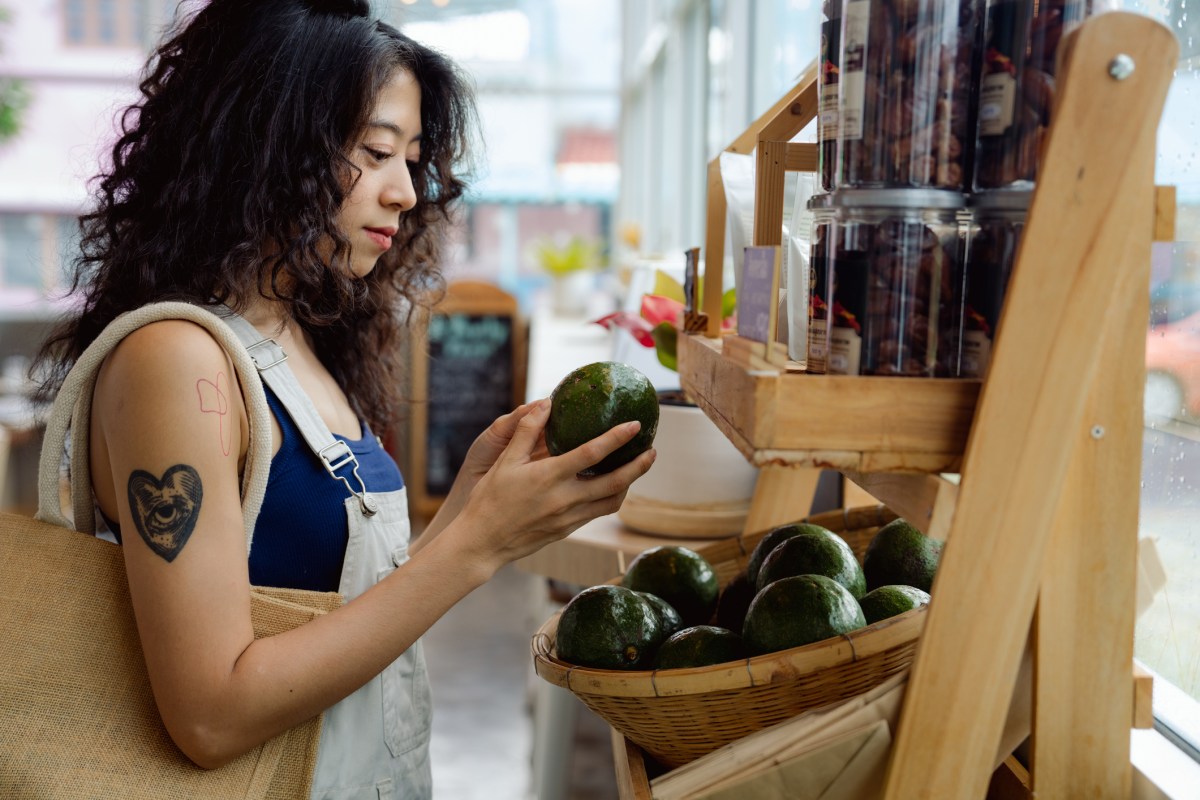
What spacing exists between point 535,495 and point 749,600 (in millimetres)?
282

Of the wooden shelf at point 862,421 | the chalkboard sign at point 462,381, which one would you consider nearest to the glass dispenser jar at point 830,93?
the wooden shelf at point 862,421

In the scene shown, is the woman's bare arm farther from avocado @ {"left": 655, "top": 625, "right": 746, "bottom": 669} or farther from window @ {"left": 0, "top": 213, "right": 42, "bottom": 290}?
window @ {"left": 0, "top": 213, "right": 42, "bottom": 290}

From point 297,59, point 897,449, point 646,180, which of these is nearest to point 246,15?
point 297,59

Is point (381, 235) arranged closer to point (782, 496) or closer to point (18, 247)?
point (782, 496)

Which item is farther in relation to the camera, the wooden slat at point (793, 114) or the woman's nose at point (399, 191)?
the woman's nose at point (399, 191)

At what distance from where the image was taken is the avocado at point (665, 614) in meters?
1.02

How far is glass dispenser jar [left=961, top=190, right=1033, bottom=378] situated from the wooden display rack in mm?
30

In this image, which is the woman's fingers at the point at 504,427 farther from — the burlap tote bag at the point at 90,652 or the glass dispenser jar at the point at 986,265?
the glass dispenser jar at the point at 986,265

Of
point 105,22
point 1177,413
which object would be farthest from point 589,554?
point 105,22

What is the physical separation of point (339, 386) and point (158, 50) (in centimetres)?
51

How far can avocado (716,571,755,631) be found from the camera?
1.09 metres

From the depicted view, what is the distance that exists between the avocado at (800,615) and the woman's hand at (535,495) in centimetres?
17

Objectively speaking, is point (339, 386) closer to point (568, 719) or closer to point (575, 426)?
point (575, 426)

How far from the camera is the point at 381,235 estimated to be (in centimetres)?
130
